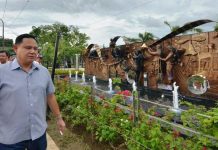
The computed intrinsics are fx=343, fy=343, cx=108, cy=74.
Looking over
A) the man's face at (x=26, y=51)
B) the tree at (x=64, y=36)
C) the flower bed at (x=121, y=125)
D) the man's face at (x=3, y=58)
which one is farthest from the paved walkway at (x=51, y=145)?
the tree at (x=64, y=36)

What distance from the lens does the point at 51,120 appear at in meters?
8.31

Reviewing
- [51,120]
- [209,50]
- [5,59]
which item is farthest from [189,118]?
[209,50]

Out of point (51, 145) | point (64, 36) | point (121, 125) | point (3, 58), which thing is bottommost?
point (51, 145)

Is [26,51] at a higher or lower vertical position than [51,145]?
higher

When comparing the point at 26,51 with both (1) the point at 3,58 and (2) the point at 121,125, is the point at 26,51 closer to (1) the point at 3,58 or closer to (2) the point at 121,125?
(2) the point at 121,125

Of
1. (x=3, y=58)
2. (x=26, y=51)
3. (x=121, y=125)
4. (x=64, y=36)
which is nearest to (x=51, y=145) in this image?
(x=121, y=125)

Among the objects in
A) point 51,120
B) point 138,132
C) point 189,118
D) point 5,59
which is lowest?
point 51,120

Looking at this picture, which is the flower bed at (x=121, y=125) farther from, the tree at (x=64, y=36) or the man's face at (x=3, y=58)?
the tree at (x=64, y=36)

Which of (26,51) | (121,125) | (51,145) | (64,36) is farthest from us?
(64,36)

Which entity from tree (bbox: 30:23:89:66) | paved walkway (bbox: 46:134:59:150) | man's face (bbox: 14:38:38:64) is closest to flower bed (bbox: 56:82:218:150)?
paved walkway (bbox: 46:134:59:150)

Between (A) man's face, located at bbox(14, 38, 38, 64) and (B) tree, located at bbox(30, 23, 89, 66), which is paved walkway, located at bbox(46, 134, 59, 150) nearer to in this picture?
(A) man's face, located at bbox(14, 38, 38, 64)

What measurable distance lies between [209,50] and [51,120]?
545 cm

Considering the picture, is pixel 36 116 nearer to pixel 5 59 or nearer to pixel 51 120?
pixel 5 59

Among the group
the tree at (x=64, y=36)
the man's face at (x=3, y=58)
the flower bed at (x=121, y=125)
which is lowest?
the flower bed at (x=121, y=125)
